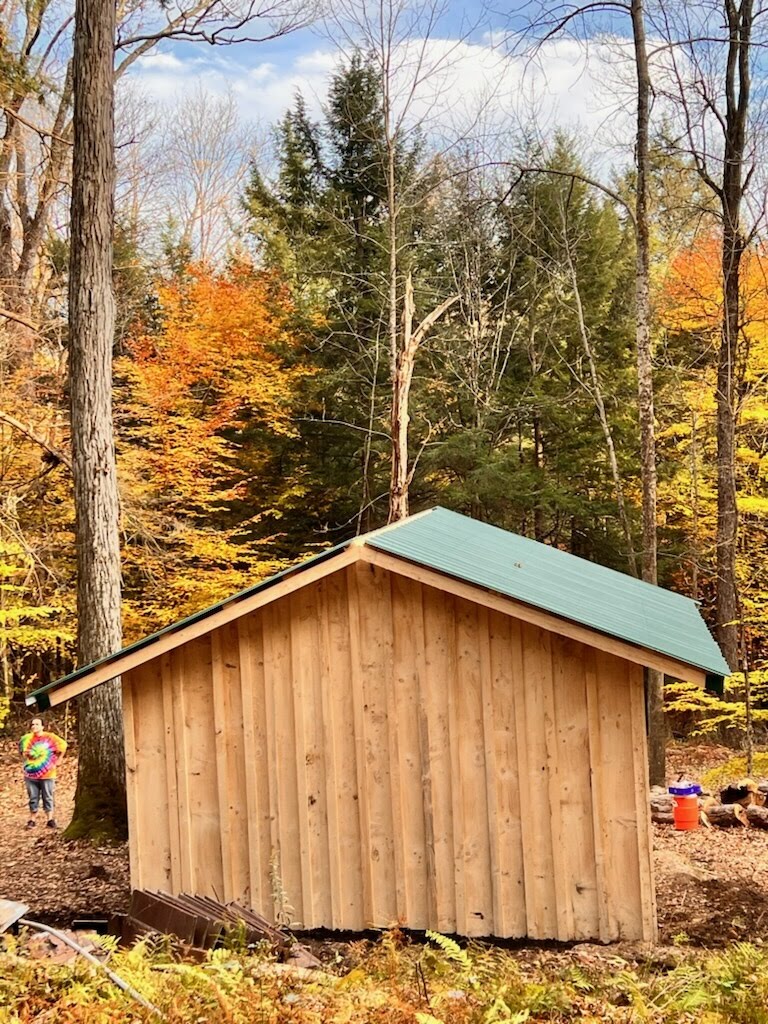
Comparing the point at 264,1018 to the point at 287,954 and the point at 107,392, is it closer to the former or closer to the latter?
the point at 287,954

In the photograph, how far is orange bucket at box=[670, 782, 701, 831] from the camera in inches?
400

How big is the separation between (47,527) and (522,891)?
1382 cm

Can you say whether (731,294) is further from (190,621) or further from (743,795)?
(190,621)

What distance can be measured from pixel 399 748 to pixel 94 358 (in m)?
6.53

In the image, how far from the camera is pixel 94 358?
10.8 m

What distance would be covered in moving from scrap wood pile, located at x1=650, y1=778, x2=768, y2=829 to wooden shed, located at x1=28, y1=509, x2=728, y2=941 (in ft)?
11.2

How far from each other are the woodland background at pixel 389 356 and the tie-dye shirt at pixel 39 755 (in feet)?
14.0

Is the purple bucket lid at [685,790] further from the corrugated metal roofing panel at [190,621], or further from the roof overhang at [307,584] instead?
the corrugated metal roofing panel at [190,621]

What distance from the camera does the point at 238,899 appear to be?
7301 mm

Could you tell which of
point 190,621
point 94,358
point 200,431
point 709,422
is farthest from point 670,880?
point 200,431

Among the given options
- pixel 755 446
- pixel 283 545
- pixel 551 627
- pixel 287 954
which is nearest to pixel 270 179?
pixel 283 545

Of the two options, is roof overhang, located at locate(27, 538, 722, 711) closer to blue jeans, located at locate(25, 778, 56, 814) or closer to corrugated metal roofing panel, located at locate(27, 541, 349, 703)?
corrugated metal roofing panel, located at locate(27, 541, 349, 703)

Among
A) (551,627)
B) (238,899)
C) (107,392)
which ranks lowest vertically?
(238,899)

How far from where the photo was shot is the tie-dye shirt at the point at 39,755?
11.9 m
